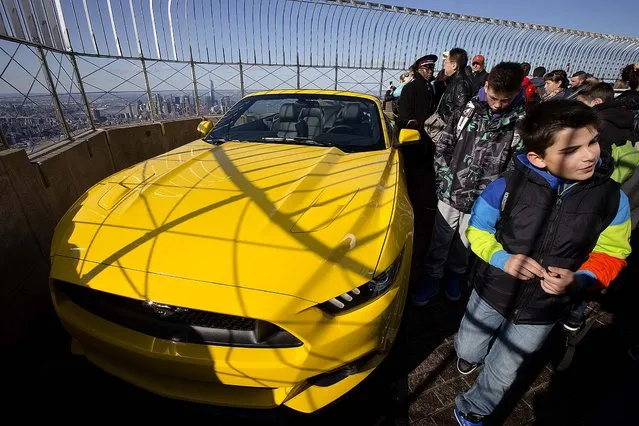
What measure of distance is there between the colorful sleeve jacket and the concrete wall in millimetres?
2623

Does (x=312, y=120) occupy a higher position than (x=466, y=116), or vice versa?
(x=466, y=116)

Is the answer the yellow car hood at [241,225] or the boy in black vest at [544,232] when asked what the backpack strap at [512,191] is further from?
the yellow car hood at [241,225]

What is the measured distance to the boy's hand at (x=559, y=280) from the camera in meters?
1.23

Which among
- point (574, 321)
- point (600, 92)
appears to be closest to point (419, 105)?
point (600, 92)

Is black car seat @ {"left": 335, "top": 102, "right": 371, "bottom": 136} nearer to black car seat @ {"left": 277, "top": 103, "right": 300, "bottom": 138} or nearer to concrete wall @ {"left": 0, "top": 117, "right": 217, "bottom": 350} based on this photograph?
black car seat @ {"left": 277, "top": 103, "right": 300, "bottom": 138}

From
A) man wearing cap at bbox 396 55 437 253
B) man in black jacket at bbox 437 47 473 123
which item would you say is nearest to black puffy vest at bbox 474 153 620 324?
man in black jacket at bbox 437 47 473 123

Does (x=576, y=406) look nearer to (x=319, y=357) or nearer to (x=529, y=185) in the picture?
(x=529, y=185)

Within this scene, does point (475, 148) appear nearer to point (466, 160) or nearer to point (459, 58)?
point (466, 160)

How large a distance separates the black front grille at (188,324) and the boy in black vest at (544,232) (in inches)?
39.1

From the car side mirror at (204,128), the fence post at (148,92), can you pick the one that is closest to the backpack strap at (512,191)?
the car side mirror at (204,128)

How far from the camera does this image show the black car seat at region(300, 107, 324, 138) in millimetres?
2889

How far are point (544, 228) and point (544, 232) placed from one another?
2cm

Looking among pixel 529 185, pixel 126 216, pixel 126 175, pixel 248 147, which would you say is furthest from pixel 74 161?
pixel 529 185

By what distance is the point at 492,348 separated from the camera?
65.9 inches
